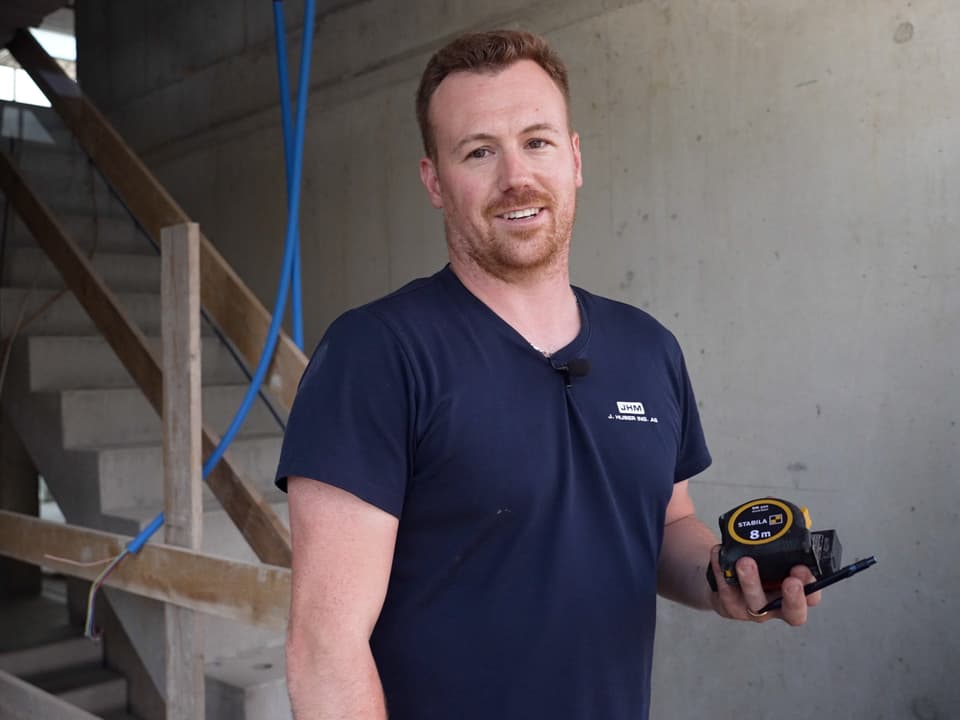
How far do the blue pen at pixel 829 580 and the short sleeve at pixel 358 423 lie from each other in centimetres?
44

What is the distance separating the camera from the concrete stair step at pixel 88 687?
3.30 m

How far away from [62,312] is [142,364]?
1.37 meters

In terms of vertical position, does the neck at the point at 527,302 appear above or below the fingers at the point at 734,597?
above

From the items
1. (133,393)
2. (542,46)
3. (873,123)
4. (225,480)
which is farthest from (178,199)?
(542,46)

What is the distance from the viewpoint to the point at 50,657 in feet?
11.8

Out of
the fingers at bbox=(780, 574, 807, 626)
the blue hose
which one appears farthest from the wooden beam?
the fingers at bbox=(780, 574, 807, 626)

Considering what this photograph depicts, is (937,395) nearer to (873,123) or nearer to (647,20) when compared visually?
(873,123)

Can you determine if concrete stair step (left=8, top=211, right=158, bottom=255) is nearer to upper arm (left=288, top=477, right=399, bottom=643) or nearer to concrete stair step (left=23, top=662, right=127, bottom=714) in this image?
concrete stair step (left=23, top=662, right=127, bottom=714)

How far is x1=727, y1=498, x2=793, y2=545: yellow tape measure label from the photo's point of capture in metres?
1.00

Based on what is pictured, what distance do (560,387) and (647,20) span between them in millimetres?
1943

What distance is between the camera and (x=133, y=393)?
3377 millimetres

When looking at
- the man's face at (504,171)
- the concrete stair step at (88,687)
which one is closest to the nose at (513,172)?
the man's face at (504,171)

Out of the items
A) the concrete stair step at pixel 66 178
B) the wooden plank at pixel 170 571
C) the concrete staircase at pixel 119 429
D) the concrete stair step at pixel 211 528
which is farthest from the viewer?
the concrete stair step at pixel 66 178

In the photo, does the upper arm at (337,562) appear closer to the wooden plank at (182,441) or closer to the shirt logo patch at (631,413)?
the shirt logo patch at (631,413)
